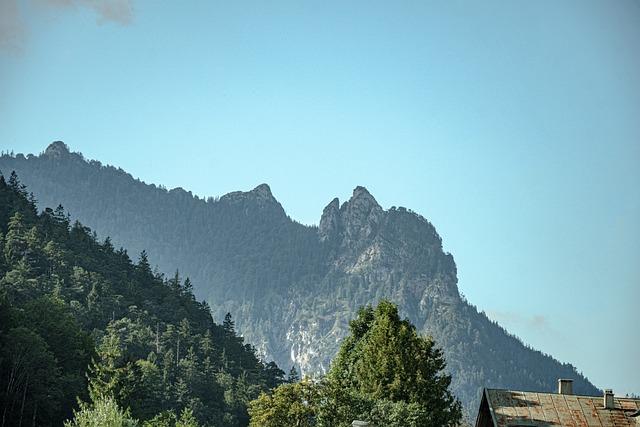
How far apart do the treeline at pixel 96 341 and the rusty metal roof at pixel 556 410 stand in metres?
45.0

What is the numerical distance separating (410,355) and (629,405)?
26742 millimetres

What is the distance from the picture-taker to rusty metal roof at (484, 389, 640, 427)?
44.4 meters

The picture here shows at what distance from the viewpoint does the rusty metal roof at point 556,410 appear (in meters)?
44.4

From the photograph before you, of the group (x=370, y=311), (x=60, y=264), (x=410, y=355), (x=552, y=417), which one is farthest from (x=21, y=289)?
(x=552, y=417)

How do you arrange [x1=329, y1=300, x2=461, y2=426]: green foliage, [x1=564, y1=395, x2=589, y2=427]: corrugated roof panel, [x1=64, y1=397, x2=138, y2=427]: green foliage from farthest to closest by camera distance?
[x1=329, y1=300, x2=461, y2=426]: green foliage < [x1=64, y1=397, x2=138, y2=427]: green foliage < [x1=564, y1=395, x2=589, y2=427]: corrugated roof panel

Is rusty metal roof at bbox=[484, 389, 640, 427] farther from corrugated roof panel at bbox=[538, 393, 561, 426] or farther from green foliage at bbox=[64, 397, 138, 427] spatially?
green foliage at bbox=[64, 397, 138, 427]

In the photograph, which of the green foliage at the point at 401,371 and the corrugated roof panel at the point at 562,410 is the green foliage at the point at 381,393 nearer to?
the green foliage at the point at 401,371

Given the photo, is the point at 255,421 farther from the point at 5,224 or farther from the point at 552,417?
the point at 5,224

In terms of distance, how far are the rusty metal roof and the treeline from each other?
45.0m

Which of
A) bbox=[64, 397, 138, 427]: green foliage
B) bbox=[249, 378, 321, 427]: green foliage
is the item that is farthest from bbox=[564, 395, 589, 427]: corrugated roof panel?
bbox=[64, 397, 138, 427]: green foliage

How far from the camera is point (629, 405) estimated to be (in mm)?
45750

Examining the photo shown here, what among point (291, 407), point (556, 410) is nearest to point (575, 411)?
point (556, 410)

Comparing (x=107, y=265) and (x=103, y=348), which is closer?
(x=103, y=348)

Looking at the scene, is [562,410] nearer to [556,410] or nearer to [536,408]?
[556,410]
